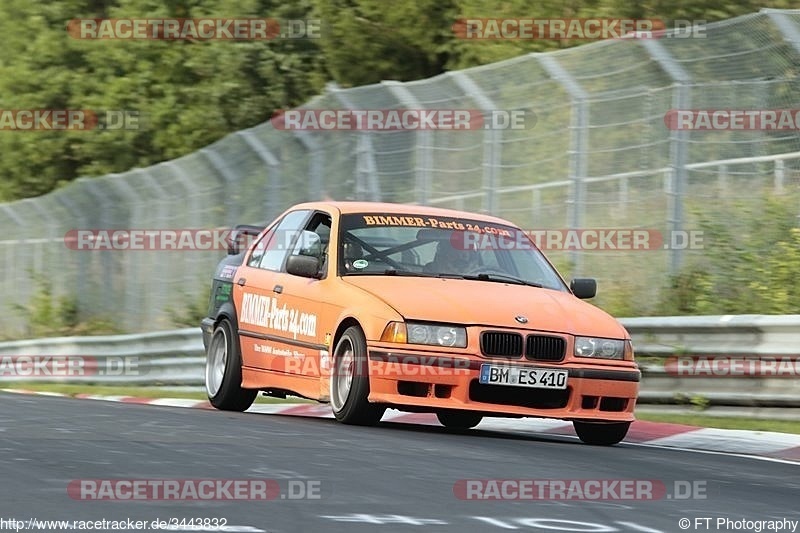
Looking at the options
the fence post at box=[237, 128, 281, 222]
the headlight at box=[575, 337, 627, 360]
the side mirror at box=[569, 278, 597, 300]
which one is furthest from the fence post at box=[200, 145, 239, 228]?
the headlight at box=[575, 337, 627, 360]

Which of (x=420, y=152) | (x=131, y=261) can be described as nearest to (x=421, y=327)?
(x=420, y=152)

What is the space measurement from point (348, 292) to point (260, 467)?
3.45 meters

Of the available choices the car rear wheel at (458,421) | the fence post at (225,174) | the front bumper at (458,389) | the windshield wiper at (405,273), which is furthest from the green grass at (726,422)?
the fence post at (225,174)

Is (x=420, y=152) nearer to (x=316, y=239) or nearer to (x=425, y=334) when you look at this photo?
(x=316, y=239)

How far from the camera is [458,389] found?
997 centimetres

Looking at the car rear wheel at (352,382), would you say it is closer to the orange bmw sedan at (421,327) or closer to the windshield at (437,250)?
the orange bmw sedan at (421,327)

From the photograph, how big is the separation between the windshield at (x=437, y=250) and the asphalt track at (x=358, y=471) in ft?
3.69

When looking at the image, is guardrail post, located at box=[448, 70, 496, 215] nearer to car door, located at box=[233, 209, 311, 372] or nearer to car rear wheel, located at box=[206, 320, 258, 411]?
car door, located at box=[233, 209, 311, 372]

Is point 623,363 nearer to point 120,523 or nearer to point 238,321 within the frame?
point 238,321

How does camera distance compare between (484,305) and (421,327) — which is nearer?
(421,327)

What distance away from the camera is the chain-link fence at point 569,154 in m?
13.7

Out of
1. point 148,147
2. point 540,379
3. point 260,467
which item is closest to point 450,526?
point 260,467

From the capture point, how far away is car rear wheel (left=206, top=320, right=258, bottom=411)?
490 inches

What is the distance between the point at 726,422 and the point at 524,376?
273 cm
